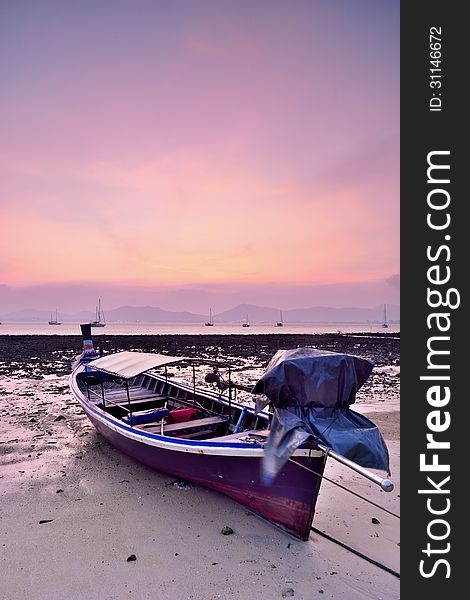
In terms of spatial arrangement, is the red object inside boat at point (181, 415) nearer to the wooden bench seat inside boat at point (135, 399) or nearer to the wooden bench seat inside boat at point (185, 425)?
the wooden bench seat inside boat at point (185, 425)

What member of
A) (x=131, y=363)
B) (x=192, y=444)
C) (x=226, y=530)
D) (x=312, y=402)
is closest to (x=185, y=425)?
(x=192, y=444)

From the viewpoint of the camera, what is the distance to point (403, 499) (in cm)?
618

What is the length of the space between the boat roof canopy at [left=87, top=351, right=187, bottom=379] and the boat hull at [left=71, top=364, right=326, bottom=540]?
137 cm

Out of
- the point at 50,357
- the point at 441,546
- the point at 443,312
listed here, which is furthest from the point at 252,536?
the point at 50,357

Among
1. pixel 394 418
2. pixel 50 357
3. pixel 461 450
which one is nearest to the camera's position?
pixel 461 450

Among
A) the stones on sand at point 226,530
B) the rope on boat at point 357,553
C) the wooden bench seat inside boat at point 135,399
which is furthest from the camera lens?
the wooden bench seat inside boat at point 135,399

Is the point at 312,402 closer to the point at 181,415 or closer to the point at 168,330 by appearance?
the point at 181,415

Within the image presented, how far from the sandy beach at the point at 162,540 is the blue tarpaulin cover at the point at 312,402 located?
3.63ft

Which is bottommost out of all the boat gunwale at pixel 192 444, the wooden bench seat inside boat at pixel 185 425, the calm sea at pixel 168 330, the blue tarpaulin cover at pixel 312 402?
the calm sea at pixel 168 330

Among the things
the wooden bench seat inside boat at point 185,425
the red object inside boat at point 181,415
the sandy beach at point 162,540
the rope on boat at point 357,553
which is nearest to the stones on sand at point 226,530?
the sandy beach at point 162,540

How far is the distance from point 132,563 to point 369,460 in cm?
373

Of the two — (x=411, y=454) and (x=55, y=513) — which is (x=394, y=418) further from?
(x=55, y=513)

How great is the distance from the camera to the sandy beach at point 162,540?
211 inches

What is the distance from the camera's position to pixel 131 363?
9891mm
